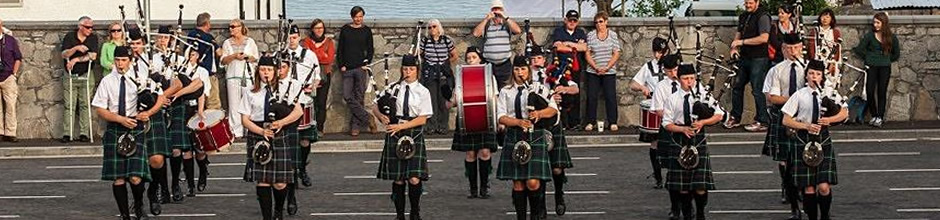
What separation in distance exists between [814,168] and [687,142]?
88 centimetres

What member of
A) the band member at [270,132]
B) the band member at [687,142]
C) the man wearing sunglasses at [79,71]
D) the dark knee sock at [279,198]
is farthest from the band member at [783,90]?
the man wearing sunglasses at [79,71]

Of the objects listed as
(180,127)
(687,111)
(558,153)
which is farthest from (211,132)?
(687,111)

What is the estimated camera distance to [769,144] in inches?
583

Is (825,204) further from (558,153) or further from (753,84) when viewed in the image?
(753,84)

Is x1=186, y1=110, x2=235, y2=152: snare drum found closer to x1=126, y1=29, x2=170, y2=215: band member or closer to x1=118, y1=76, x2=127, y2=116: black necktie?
x1=126, y1=29, x2=170, y2=215: band member

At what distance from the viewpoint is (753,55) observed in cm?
2181

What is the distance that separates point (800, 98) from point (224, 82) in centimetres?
1017

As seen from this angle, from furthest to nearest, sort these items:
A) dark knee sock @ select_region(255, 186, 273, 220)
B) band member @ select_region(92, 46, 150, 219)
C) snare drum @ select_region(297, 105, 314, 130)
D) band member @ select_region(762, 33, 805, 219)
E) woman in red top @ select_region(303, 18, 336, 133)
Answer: woman in red top @ select_region(303, 18, 336, 133) < snare drum @ select_region(297, 105, 314, 130) < band member @ select_region(762, 33, 805, 219) < band member @ select_region(92, 46, 150, 219) < dark knee sock @ select_region(255, 186, 273, 220)

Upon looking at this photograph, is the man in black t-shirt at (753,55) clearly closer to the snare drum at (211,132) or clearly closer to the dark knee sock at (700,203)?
the snare drum at (211,132)

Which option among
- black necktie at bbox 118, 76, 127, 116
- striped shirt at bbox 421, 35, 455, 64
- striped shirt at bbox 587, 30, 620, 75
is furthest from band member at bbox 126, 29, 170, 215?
striped shirt at bbox 587, 30, 620, 75

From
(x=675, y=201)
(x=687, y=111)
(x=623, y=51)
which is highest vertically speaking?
(x=623, y=51)

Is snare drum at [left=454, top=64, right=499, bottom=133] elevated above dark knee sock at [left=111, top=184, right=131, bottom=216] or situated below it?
above

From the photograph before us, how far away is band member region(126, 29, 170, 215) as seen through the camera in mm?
14273

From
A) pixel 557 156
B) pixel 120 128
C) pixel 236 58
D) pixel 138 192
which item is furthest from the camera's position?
pixel 236 58
